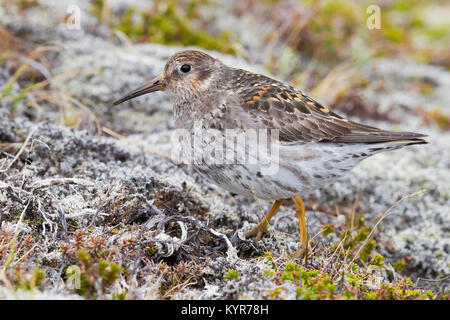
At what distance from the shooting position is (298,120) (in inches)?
179

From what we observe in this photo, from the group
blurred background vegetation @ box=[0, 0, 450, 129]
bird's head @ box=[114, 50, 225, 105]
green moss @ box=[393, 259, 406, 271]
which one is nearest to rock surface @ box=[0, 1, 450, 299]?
green moss @ box=[393, 259, 406, 271]

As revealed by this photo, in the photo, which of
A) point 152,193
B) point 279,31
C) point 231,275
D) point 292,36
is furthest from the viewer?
point 292,36

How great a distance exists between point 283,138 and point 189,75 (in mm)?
1226

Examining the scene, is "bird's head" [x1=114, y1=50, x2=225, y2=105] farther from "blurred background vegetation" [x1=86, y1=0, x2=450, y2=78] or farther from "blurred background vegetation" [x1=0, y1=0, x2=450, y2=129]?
"blurred background vegetation" [x1=86, y1=0, x2=450, y2=78]

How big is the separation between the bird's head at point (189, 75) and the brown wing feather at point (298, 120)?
1.33 feet

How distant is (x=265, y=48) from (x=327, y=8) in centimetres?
224

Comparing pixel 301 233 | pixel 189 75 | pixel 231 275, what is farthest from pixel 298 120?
pixel 231 275

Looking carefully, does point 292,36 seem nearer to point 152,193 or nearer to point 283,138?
point 283,138

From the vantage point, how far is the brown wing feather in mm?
4441

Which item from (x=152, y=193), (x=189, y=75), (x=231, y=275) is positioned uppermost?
(x=189, y=75)

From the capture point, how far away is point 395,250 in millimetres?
5480

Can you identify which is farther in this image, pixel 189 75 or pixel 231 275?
pixel 189 75

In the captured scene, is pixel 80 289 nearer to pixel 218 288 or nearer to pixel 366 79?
pixel 218 288

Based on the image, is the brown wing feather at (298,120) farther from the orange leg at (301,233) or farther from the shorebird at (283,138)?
the orange leg at (301,233)
